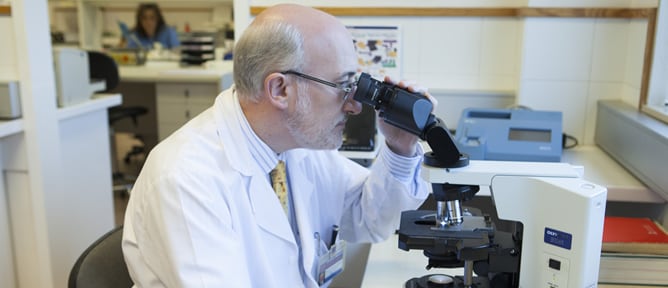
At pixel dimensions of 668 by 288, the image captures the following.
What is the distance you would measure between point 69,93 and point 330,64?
4.97ft

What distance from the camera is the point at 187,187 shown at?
1060 mm

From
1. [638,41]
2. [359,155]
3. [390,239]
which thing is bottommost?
[390,239]

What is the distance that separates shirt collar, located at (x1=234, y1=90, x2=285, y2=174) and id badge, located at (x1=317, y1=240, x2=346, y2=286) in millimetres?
295

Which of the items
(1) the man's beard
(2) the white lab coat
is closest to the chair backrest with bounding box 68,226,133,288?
(2) the white lab coat

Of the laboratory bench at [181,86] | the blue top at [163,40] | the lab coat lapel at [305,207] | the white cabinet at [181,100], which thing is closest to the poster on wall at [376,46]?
the lab coat lapel at [305,207]

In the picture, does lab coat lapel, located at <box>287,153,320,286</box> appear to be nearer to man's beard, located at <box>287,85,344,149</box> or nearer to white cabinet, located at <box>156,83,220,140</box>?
man's beard, located at <box>287,85,344,149</box>

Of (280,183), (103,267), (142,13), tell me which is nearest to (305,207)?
(280,183)

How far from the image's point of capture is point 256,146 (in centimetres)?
125

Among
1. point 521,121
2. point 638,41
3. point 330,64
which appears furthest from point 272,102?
point 638,41

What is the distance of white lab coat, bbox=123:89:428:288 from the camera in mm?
1025

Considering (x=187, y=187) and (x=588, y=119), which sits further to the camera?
(x=588, y=119)

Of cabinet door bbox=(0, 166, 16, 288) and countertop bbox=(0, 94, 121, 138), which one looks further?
cabinet door bbox=(0, 166, 16, 288)

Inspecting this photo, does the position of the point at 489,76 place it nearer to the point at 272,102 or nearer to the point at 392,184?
the point at 392,184

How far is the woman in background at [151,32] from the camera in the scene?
5.43 metres
